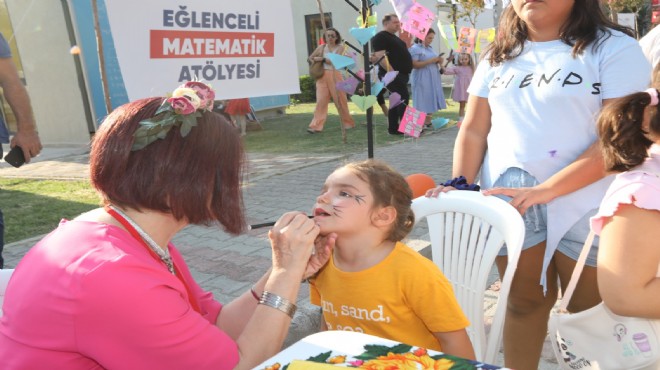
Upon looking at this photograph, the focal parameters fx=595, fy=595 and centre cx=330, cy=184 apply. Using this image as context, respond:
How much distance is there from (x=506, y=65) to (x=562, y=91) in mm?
265

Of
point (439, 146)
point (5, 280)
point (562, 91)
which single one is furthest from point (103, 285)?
point (439, 146)

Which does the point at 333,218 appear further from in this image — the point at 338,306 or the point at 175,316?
the point at 175,316

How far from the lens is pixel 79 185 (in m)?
6.64

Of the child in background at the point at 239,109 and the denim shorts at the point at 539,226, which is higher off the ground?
the denim shorts at the point at 539,226

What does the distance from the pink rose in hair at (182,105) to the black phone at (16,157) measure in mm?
2354

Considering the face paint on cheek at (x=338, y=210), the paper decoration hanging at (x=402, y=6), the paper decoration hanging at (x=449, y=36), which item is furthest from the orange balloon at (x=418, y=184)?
the paper decoration hanging at (x=449, y=36)

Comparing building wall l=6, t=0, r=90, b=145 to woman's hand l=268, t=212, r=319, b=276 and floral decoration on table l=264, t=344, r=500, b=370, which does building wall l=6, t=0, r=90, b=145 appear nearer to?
woman's hand l=268, t=212, r=319, b=276

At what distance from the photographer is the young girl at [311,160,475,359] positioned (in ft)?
5.55

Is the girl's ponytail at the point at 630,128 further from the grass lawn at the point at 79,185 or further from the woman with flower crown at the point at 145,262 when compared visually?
the grass lawn at the point at 79,185

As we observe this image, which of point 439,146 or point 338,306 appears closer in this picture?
point 338,306

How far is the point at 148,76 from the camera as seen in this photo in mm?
2809

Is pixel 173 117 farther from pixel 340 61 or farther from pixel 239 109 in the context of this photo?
pixel 239 109

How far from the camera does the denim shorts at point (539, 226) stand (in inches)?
76.9

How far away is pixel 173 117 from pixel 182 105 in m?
0.03
